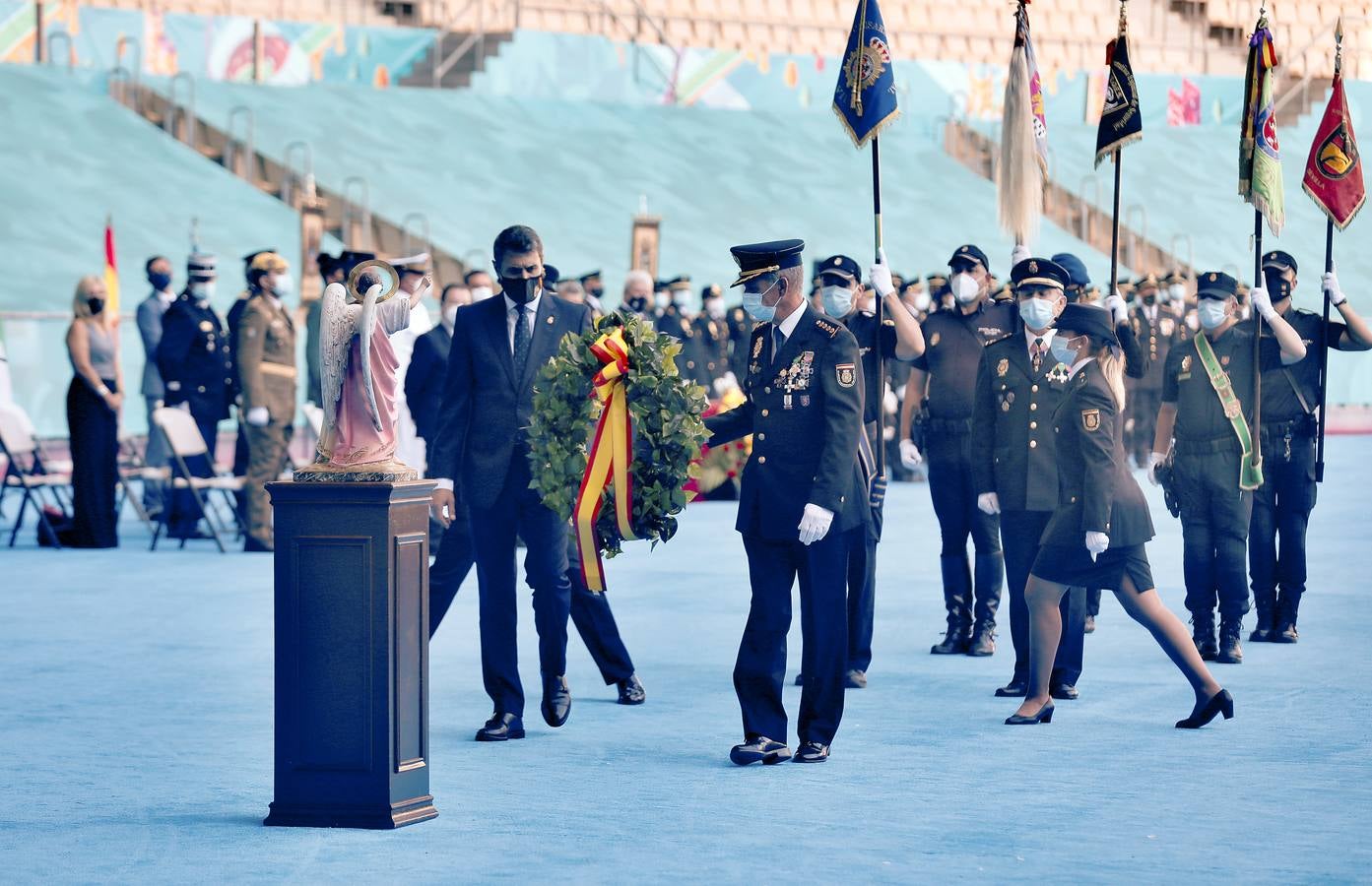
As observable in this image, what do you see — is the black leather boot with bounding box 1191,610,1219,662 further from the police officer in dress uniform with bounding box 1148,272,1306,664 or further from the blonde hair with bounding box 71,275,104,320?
the blonde hair with bounding box 71,275,104,320

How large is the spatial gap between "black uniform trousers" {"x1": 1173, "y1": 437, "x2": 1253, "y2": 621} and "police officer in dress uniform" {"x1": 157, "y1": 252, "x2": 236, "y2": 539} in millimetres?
7210

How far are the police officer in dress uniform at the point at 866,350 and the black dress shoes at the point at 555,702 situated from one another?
1269 millimetres

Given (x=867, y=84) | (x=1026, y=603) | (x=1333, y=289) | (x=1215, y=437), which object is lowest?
(x=1026, y=603)

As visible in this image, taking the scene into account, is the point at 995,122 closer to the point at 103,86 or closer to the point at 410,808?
the point at 103,86

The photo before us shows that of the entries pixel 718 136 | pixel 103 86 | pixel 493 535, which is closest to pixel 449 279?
pixel 103 86

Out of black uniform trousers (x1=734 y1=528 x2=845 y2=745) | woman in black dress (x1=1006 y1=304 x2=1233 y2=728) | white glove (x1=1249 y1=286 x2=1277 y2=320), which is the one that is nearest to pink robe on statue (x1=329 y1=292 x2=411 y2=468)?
black uniform trousers (x1=734 y1=528 x2=845 y2=745)

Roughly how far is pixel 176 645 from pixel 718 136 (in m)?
23.9

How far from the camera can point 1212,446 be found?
1001 cm

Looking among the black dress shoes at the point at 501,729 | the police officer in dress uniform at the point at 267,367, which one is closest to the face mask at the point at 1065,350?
the black dress shoes at the point at 501,729

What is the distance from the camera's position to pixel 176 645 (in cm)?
997

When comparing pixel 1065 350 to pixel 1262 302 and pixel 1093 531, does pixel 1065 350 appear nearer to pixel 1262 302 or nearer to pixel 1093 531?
pixel 1093 531

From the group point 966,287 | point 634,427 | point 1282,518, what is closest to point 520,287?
point 634,427

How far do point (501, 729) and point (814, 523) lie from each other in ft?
4.60

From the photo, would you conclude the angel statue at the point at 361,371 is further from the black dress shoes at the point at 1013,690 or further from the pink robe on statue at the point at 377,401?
the black dress shoes at the point at 1013,690
